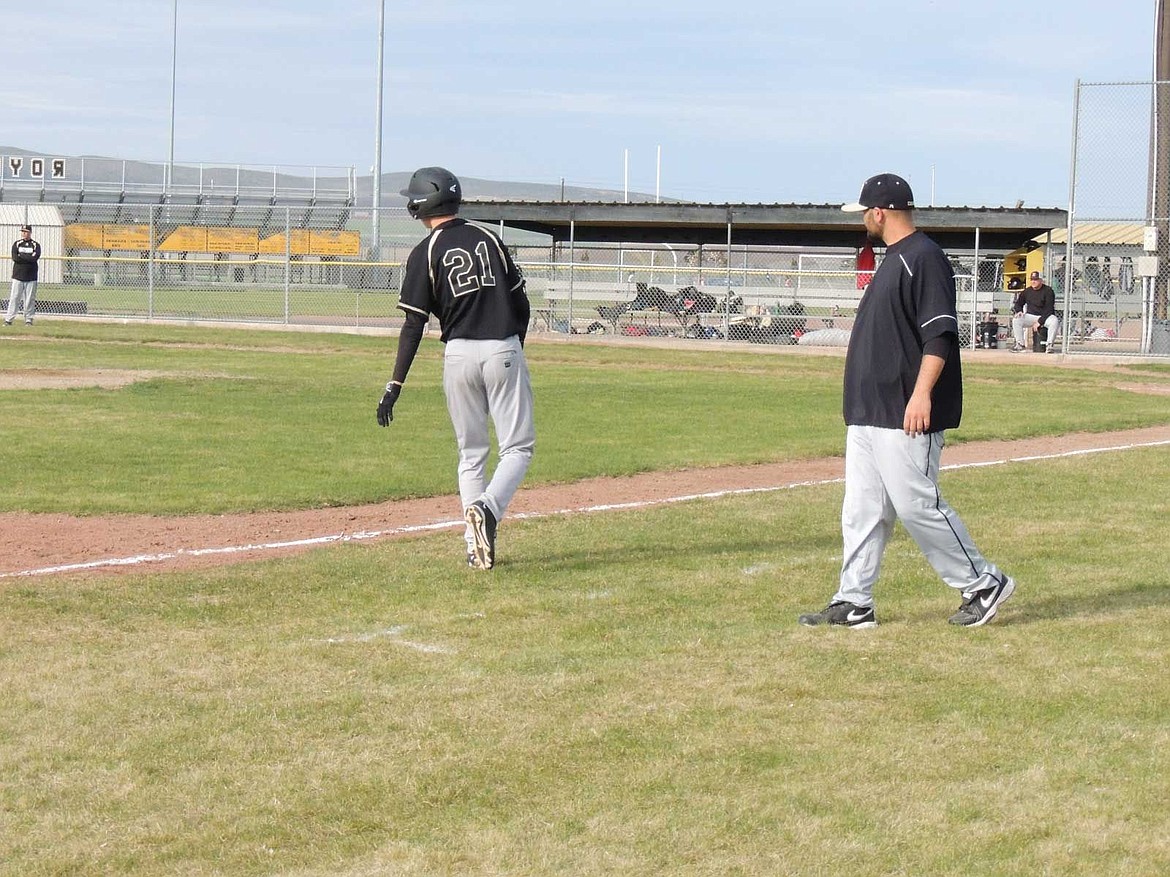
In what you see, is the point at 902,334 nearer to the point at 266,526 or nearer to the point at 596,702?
the point at 596,702

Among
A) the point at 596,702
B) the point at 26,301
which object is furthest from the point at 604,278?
the point at 596,702

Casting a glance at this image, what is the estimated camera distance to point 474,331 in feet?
24.8

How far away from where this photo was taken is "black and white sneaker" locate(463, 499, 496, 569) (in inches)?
296

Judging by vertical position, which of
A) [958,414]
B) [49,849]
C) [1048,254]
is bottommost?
[49,849]

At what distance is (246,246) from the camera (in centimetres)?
4953

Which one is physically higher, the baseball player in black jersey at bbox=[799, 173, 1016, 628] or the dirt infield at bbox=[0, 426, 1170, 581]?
the baseball player in black jersey at bbox=[799, 173, 1016, 628]

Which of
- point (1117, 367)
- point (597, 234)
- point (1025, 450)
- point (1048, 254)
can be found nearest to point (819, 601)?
point (1025, 450)

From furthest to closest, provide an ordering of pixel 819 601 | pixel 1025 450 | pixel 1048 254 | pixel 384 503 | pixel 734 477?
Answer: pixel 1048 254 → pixel 1025 450 → pixel 734 477 → pixel 384 503 → pixel 819 601

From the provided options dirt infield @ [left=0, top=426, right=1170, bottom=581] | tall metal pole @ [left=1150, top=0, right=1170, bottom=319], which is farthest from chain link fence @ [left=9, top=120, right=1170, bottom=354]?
dirt infield @ [left=0, top=426, right=1170, bottom=581]

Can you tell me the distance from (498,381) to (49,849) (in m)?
4.06

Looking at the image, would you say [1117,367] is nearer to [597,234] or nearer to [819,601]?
[597,234]

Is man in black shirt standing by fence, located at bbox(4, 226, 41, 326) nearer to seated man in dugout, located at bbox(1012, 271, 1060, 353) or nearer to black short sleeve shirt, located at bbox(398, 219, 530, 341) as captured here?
seated man in dugout, located at bbox(1012, 271, 1060, 353)

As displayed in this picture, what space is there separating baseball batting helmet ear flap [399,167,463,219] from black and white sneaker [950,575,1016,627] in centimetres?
321

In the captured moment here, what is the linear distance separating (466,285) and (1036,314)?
23.4 metres
